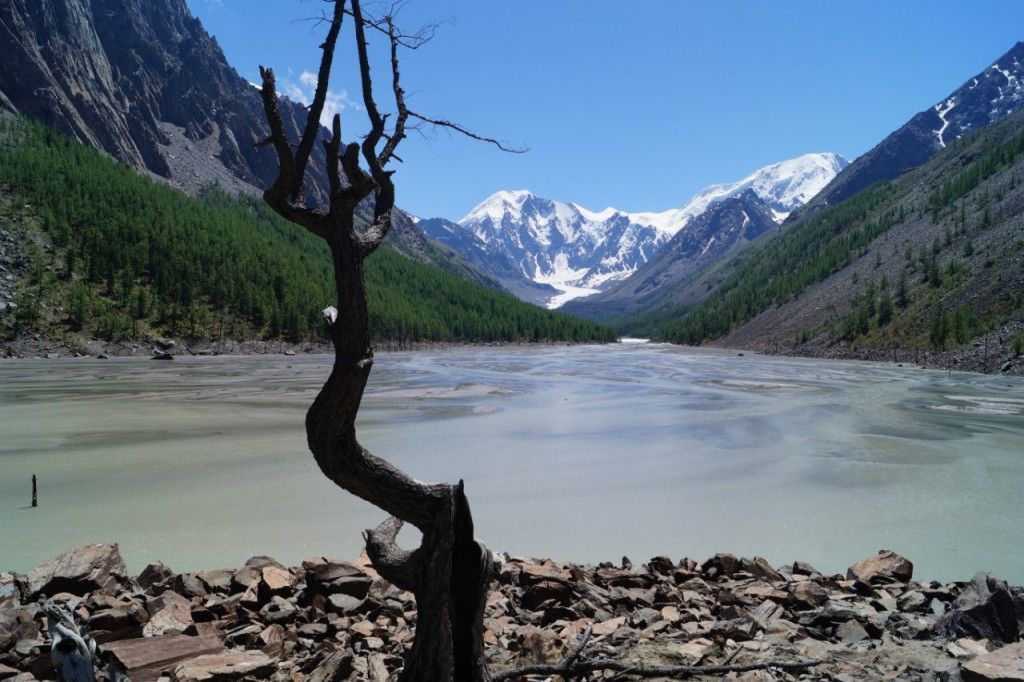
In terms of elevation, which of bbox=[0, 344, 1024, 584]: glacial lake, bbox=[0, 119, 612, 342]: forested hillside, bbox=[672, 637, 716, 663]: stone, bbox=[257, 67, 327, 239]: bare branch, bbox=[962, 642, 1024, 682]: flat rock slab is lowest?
bbox=[0, 344, 1024, 584]: glacial lake

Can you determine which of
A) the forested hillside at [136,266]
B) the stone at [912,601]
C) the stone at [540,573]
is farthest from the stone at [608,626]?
the forested hillside at [136,266]

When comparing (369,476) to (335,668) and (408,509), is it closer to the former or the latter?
(408,509)

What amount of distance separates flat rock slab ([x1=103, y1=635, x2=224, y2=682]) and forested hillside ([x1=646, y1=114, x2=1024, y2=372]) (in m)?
69.6

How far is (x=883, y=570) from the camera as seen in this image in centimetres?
854

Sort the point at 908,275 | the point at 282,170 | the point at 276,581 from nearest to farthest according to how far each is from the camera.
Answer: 1. the point at 282,170
2. the point at 276,581
3. the point at 908,275

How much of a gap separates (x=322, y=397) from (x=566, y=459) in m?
15.0

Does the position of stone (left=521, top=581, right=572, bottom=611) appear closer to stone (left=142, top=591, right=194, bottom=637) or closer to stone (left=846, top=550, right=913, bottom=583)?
stone (left=142, top=591, right=194, bottom=637)

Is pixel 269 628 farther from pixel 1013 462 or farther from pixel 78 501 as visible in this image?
pixel 1013 462

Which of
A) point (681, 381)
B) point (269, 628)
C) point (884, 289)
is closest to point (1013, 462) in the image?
point (269, 628)

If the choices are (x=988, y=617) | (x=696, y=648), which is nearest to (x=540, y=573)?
(x=696, y=648)

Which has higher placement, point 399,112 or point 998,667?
point 399,112

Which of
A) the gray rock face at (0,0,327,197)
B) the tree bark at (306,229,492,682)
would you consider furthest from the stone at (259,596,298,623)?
the gray rock face at (0,0,327,197)

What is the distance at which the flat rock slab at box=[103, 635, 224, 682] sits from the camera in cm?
499

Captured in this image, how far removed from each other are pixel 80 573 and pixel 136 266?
104m
